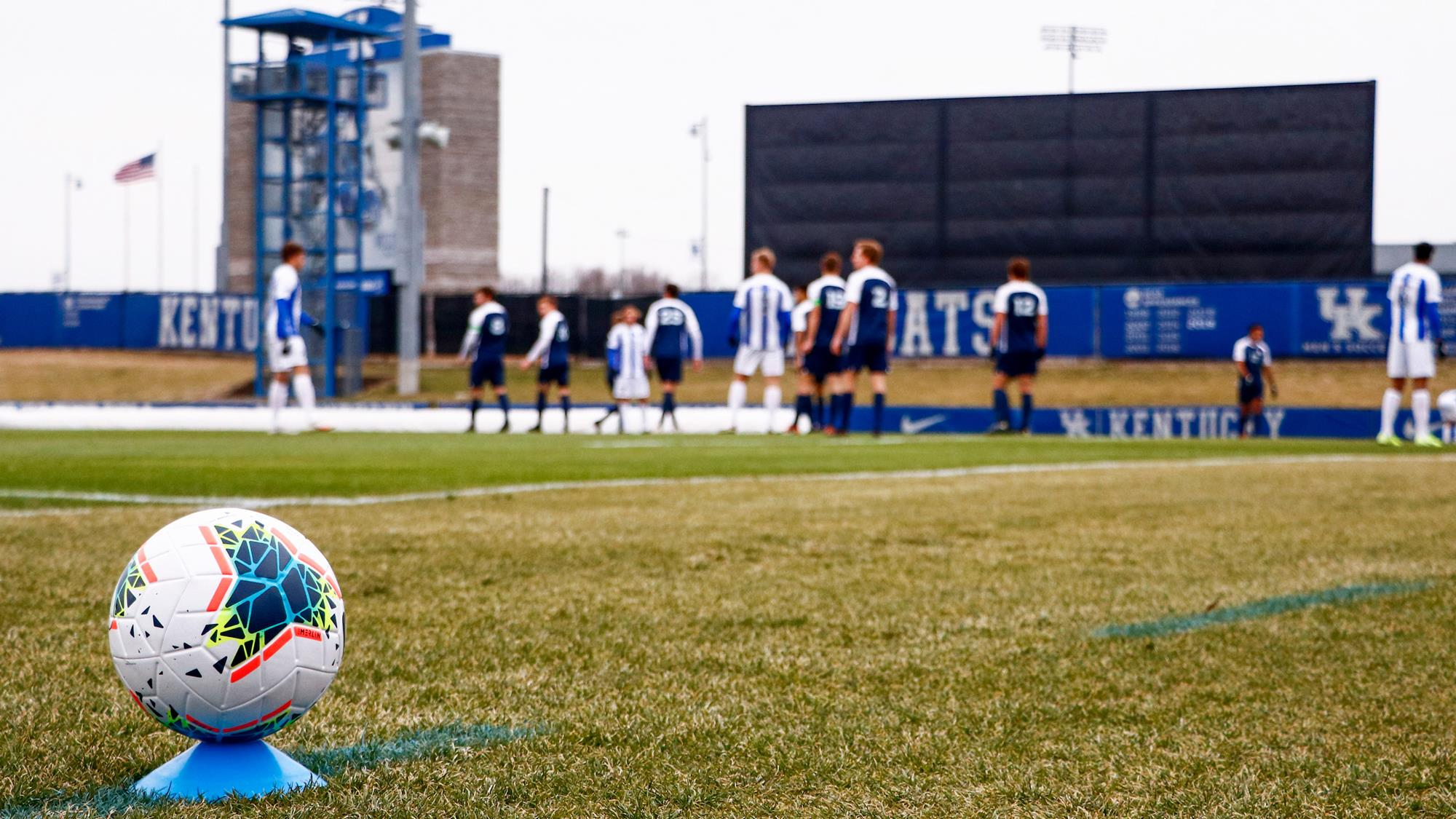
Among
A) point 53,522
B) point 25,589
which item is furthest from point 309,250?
point 25,589

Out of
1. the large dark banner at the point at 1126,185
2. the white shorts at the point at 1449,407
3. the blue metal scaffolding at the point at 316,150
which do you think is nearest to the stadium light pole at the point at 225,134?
the blue metal scaffolding at the point at 316,150

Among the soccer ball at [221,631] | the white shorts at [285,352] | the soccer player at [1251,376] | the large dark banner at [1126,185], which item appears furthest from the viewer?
the large dark banner at [1126,185]

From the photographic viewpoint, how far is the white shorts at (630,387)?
20.0m

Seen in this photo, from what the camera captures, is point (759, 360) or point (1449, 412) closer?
point (759, 360)

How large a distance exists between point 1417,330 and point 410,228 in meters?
20.7

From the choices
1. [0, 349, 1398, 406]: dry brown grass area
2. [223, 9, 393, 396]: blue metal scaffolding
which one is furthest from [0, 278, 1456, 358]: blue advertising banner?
[223, 9, 393, 396]: blue metal scaffolding

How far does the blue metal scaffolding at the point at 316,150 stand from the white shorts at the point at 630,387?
530 inches

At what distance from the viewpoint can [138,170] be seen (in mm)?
39750

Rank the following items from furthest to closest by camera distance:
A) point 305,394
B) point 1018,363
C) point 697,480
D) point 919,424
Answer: point 919,424 < point 305,394 < point 1018,363 < point 697,480

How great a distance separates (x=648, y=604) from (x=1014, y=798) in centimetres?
229

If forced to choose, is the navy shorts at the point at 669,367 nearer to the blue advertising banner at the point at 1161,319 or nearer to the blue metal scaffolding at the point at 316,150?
the blue advertising banner at the point at 1161,319

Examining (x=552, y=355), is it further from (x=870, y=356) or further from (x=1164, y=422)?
(x=1164, y=422)

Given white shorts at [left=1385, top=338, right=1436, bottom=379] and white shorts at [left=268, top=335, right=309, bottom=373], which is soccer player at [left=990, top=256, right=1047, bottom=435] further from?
white shorts at [left=268, top=335, right=309, bottom=373]

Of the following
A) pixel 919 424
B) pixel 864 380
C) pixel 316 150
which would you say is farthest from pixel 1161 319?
pixel 316 150
